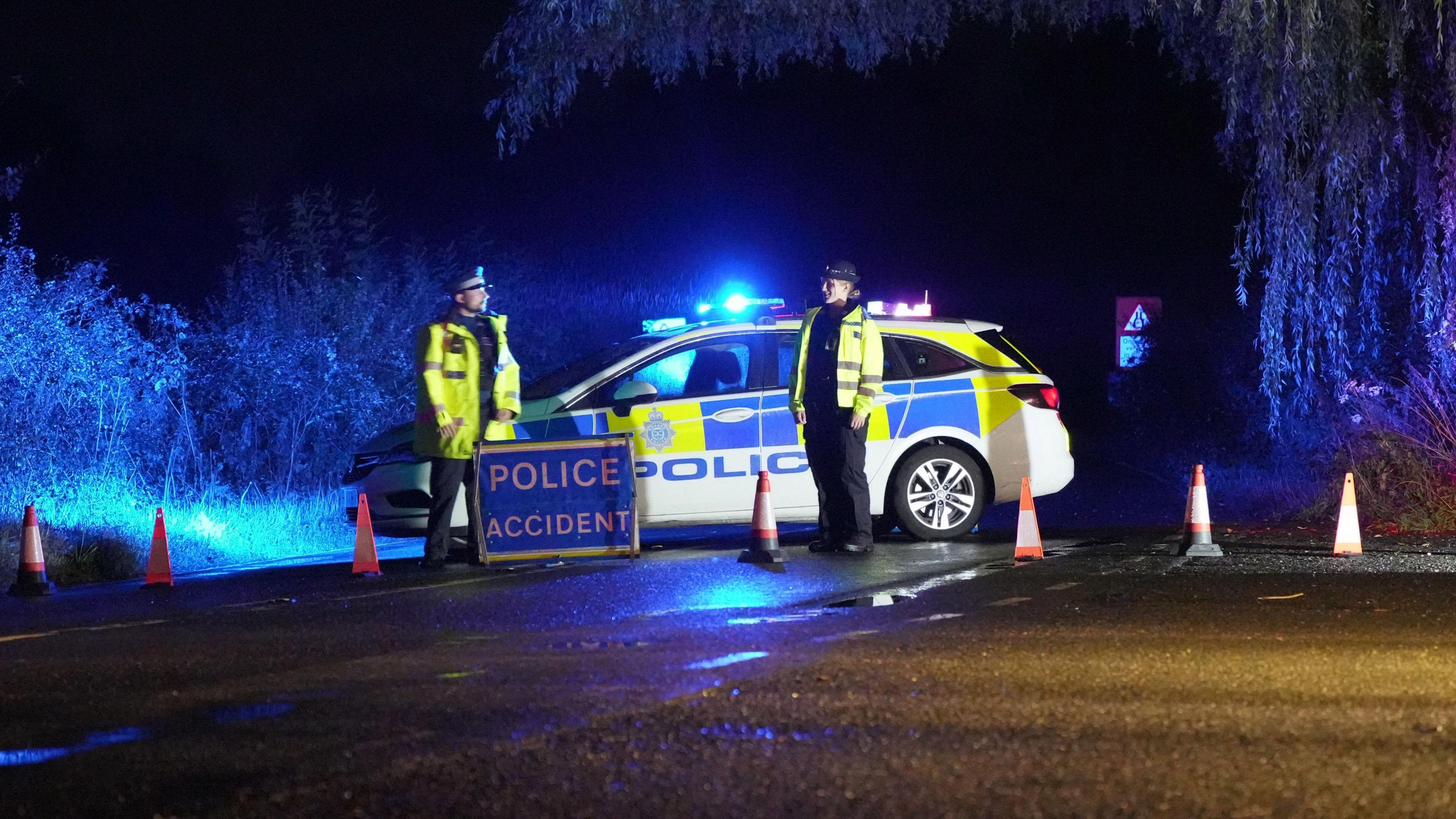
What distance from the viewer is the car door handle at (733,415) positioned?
36.2ft

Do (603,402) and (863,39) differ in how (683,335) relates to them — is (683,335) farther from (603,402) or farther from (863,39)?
(863,39)

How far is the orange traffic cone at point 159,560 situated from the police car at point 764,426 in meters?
1.44

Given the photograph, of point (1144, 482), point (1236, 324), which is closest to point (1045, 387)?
point (1144, 482)

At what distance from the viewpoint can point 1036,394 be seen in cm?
1151

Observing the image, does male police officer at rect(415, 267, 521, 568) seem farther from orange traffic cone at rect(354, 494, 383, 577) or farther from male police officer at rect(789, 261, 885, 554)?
male police officer at rect(789, 261, 885, 554)

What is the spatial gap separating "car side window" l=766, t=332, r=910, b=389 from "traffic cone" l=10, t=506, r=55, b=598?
4.61 meters

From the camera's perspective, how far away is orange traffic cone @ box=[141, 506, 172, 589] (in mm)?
9562

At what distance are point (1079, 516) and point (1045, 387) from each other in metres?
2.93

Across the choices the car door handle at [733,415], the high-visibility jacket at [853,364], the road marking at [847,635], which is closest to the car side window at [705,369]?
the car door handle at [733,415]

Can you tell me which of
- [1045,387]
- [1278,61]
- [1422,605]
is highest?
[1278,61]

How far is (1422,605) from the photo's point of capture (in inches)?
296

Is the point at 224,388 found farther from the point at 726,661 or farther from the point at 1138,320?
the point at 1138,320

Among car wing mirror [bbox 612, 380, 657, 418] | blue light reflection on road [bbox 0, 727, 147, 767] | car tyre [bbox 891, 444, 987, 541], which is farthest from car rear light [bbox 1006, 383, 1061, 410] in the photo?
blue light reflection on road [bbox 0, 727, 147, 767]

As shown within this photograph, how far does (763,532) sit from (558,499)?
128 centimetres
